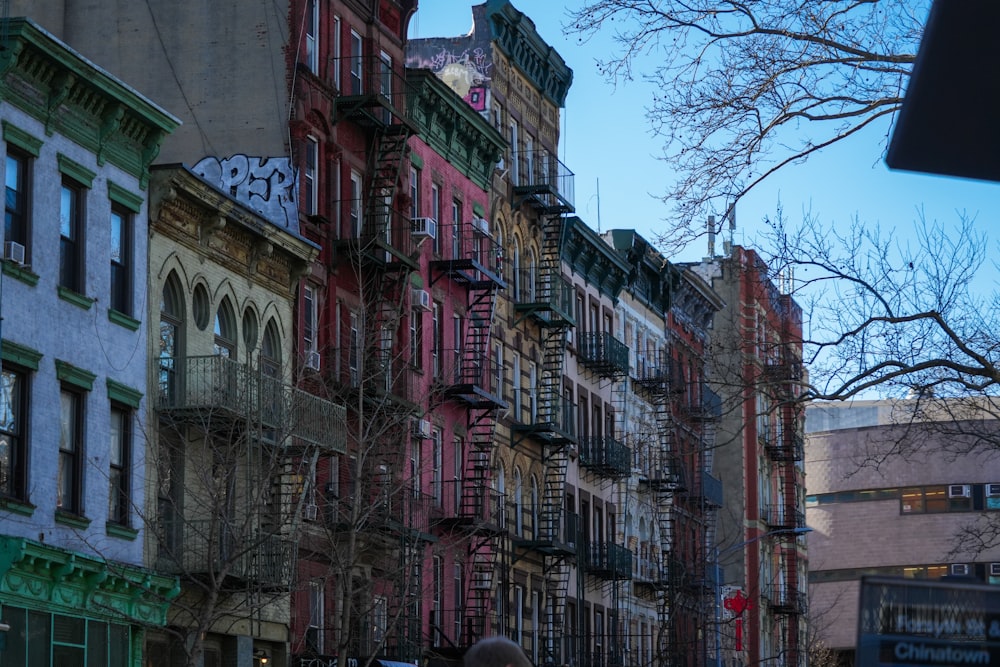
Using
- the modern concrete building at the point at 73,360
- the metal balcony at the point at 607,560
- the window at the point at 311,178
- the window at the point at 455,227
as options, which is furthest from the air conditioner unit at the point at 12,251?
the metal balcony at the point at 607,560

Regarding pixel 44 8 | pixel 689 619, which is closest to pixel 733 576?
pixel 689 619

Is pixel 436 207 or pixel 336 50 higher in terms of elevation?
pixel 336 50

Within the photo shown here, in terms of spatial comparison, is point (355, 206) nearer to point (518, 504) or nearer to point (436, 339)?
point (436, 339)

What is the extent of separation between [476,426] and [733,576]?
115ft

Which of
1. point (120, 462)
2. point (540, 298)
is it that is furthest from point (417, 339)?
point (120, 462)

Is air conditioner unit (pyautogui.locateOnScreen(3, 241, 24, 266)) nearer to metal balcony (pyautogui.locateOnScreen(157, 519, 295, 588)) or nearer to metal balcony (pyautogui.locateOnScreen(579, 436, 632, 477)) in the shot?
metal balcony (pyautogui.locateOnScreen(157, 519, 295, 588))

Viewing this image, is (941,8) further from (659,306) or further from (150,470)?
(659,306)

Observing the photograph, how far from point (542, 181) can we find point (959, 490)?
56.6 m

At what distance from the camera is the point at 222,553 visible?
29.2m

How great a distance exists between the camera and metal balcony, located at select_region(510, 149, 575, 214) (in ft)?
173

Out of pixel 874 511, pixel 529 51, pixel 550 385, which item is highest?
pixel 529 51

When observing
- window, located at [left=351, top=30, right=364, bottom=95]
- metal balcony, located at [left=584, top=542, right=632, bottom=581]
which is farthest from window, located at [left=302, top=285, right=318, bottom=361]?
metal balcony, located at [left=584, top=542, right=632, bottom=581]

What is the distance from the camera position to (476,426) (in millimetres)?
46688

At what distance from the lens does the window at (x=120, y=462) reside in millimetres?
29141
